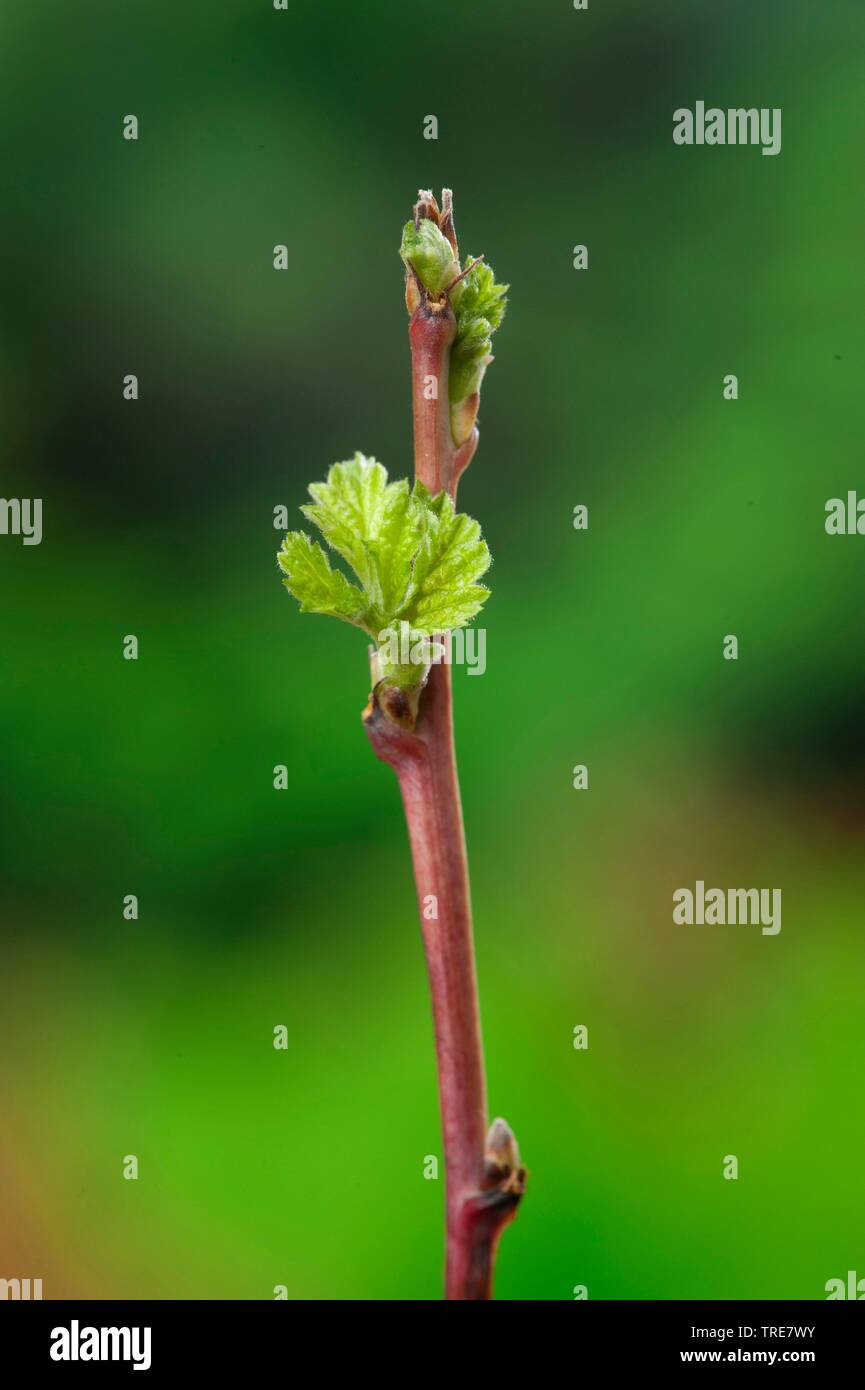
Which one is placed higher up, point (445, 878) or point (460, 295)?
point (460, 295)

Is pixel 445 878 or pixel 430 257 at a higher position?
pixel 430 257

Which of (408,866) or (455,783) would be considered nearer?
(455,783)

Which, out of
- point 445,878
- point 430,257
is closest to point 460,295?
point 430,257

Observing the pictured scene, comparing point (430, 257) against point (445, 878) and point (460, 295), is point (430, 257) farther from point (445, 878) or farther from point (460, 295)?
point (445, 878)

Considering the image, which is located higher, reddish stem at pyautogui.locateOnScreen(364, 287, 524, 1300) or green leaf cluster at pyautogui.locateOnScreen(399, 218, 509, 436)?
green leaf cluster at pyautogui.locateOnScreen(399, 218, 509, 436)

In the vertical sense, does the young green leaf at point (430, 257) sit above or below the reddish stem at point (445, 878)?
above

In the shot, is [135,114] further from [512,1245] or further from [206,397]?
[512,1245]

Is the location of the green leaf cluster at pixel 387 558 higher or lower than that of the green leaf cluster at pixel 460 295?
lower

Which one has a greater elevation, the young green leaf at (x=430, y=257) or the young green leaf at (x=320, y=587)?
the young green leaf at (x=430, y=257)

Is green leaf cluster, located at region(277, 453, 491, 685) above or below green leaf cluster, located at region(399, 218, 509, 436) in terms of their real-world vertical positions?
→ below

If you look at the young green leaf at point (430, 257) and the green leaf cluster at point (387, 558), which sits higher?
the young green leaf at point (430, 257)
